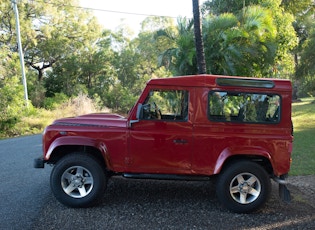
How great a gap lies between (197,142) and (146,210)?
1.31 meters

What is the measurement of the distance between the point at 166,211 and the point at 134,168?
819 millimetres

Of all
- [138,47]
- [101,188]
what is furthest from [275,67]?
[138,47]

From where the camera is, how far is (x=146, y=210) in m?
4.95

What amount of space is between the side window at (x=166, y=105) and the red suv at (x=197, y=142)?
0.05ft

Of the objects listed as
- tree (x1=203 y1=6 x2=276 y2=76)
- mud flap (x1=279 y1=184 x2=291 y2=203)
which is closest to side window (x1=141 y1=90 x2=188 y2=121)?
mud flap (x1=279 y1=184 x2=291 y2=203)

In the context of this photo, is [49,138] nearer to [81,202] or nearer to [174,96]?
[81,202]

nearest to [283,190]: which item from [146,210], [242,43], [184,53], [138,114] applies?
[146,210]

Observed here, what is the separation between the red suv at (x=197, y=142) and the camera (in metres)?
4.93

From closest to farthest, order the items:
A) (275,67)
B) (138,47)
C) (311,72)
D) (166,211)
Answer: (166,211)
(275,67)
(311,72)
(138,47)

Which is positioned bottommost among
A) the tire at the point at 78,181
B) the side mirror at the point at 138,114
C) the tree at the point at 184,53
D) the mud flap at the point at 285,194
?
the mud flap at the point at 285,194

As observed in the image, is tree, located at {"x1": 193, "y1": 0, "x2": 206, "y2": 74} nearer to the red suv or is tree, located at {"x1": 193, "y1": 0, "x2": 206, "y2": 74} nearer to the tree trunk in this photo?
the tree trunk

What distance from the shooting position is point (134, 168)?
16.5ft

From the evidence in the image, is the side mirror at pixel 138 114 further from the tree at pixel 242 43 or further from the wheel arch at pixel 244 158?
the tree at pixel 242 43

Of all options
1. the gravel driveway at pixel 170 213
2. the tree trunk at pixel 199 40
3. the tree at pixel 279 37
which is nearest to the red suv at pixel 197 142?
the gravel driveway at pixel 170 213
